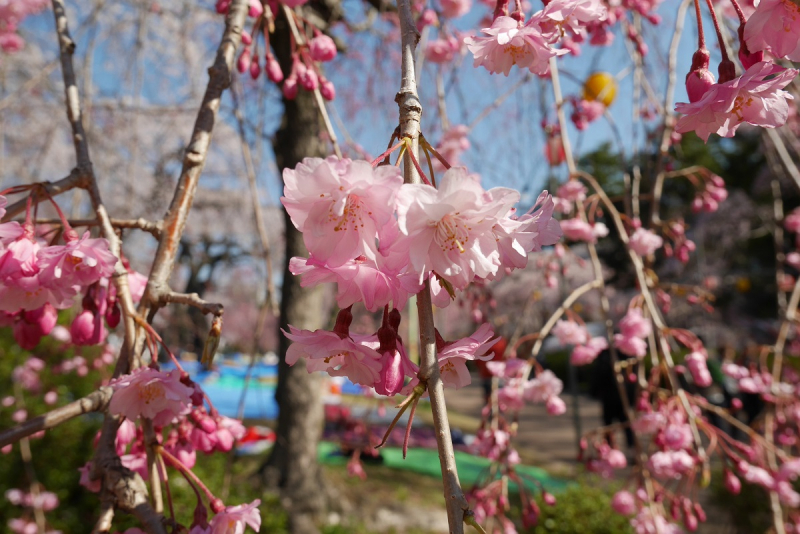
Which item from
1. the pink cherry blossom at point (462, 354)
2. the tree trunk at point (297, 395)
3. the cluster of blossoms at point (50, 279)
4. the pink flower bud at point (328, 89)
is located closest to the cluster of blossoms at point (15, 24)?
the tree trunk at point (297, 395)

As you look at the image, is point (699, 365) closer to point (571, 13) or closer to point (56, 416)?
point (571, 13)

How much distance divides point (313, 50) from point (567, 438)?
721 centimetres

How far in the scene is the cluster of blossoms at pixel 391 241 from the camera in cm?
49

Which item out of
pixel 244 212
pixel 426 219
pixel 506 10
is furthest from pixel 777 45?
pixel 244 212

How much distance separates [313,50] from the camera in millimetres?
1354

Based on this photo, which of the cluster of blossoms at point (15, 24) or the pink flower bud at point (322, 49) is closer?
the pink flower bud at point (322, 49)

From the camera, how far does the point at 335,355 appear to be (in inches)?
24.3

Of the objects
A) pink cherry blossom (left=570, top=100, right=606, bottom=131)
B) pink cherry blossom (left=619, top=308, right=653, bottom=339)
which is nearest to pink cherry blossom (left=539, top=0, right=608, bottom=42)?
pink cherry blossom (left=570, top=100, right=606, bottom=131)

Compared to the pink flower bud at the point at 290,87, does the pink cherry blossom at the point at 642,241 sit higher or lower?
lower

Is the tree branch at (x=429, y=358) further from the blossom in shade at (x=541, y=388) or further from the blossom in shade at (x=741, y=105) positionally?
the blossom in shade at (x=541, y=388)

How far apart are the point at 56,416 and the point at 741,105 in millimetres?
867

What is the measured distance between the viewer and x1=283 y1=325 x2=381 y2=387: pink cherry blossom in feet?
1.88

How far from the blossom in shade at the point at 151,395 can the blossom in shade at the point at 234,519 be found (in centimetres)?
14

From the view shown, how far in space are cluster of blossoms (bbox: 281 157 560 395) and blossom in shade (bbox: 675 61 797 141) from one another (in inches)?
7.9
